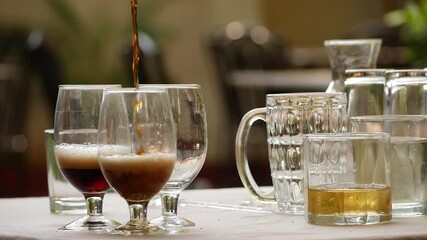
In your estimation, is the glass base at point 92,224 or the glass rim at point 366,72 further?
the glass rim at point 366,72

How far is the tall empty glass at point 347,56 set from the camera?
1959mm

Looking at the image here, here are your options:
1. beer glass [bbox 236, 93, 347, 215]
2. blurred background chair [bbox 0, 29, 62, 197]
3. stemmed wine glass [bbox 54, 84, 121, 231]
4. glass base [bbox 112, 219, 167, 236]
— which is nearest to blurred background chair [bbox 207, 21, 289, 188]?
blurred background chair [bbox 0, 29, 62, 197]

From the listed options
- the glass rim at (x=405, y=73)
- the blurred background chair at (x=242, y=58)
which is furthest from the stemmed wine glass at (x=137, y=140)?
the blurred background chair at (x=242, y=58)

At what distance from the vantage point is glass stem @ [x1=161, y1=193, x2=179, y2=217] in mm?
1634

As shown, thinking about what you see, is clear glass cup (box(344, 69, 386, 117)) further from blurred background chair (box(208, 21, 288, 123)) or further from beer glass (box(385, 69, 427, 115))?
blurred background chair (box(208, 21, 288, 123))

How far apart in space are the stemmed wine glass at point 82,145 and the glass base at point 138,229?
0.07 meters

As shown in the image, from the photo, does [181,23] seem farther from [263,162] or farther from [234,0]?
[263,162]

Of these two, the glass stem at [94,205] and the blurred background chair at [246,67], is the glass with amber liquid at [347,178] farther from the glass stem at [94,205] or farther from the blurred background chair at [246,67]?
the blurred background chair at [246,67]

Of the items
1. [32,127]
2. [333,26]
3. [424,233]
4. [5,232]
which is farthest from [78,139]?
[333,26]

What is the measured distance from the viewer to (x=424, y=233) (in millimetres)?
1480

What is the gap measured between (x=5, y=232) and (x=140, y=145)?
0.21 metres

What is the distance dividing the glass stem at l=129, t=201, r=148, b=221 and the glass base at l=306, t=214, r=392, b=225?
200 mm

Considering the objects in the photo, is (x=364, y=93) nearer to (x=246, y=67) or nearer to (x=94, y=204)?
(x=94, y=204)

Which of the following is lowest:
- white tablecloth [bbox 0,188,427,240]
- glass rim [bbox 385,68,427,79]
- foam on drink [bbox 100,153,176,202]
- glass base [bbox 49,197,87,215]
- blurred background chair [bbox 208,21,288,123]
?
white tablecloth [bbox 0,188,427,240]
